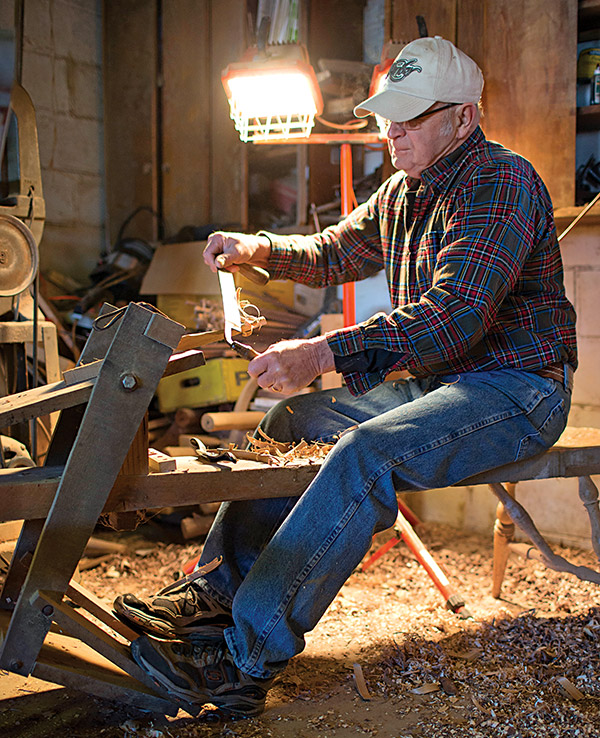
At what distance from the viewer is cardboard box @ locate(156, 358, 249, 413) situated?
373 centimetres

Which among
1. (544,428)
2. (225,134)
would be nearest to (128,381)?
(544,428)

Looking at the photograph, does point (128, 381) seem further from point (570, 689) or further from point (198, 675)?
point (570, 689)

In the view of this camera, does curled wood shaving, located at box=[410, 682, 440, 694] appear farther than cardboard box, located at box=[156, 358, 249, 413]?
No

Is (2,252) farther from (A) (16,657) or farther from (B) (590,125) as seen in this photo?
(B) (590,125)

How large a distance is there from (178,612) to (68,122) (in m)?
3.59

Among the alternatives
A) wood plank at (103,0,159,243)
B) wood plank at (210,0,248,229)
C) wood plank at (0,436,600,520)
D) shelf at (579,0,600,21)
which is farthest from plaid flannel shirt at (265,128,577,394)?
wood plank at (103,0,159,243)

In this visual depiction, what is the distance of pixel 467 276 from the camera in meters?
1.94

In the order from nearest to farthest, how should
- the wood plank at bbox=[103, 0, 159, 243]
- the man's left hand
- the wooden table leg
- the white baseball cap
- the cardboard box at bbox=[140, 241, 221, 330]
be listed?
the wooden table leg
the man's left hand
the white baseball cap
the cardboard box at bbox=[140, 241, 221, 330]
the wood plank at bbox=[103, 0, 159, 243]

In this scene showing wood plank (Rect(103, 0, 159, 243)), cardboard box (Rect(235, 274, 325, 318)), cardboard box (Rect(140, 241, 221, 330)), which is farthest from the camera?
wood plank (Rect(103, 0, 159, 243))

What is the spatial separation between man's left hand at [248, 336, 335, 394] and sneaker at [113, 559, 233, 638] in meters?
0.55

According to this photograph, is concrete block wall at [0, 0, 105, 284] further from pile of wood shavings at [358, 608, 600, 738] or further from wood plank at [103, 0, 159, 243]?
pile of wood shavings at [358, 608, 600, 738]

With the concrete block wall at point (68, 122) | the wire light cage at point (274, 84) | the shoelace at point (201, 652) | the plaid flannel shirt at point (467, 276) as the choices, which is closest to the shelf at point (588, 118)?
the plaid flannel shirt at point (467, 276)

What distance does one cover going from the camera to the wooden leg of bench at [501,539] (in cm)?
267

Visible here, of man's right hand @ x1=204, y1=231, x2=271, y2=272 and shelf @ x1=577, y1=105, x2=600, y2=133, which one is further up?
shelf @ x1=577, y1=105, x2=600, y2=133
